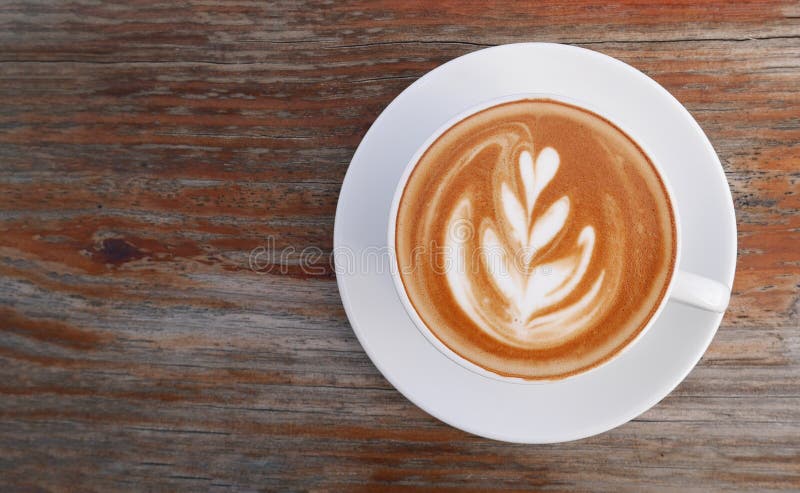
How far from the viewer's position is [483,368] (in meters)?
1.19

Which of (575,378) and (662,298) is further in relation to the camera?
(575,378)

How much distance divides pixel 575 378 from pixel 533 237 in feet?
→ 1.07

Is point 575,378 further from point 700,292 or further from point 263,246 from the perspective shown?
point 263,246

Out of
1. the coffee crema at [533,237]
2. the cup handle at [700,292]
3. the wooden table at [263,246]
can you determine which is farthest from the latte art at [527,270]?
the wooden table at [263,246]

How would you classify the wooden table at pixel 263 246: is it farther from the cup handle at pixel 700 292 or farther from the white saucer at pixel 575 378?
the cup handle at pixel 700 292

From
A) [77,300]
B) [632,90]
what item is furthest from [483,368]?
[77,300]

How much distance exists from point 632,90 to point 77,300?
4.97ft

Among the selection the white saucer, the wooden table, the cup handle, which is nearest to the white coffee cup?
the cup handle

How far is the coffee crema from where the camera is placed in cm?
122

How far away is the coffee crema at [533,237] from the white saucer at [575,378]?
133 millimetres

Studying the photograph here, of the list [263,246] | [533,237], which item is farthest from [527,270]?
[263,246]

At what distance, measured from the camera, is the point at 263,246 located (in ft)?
5.19

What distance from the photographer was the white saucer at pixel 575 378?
1.31 m

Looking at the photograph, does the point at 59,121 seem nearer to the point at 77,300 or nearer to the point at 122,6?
the point at 122,6
